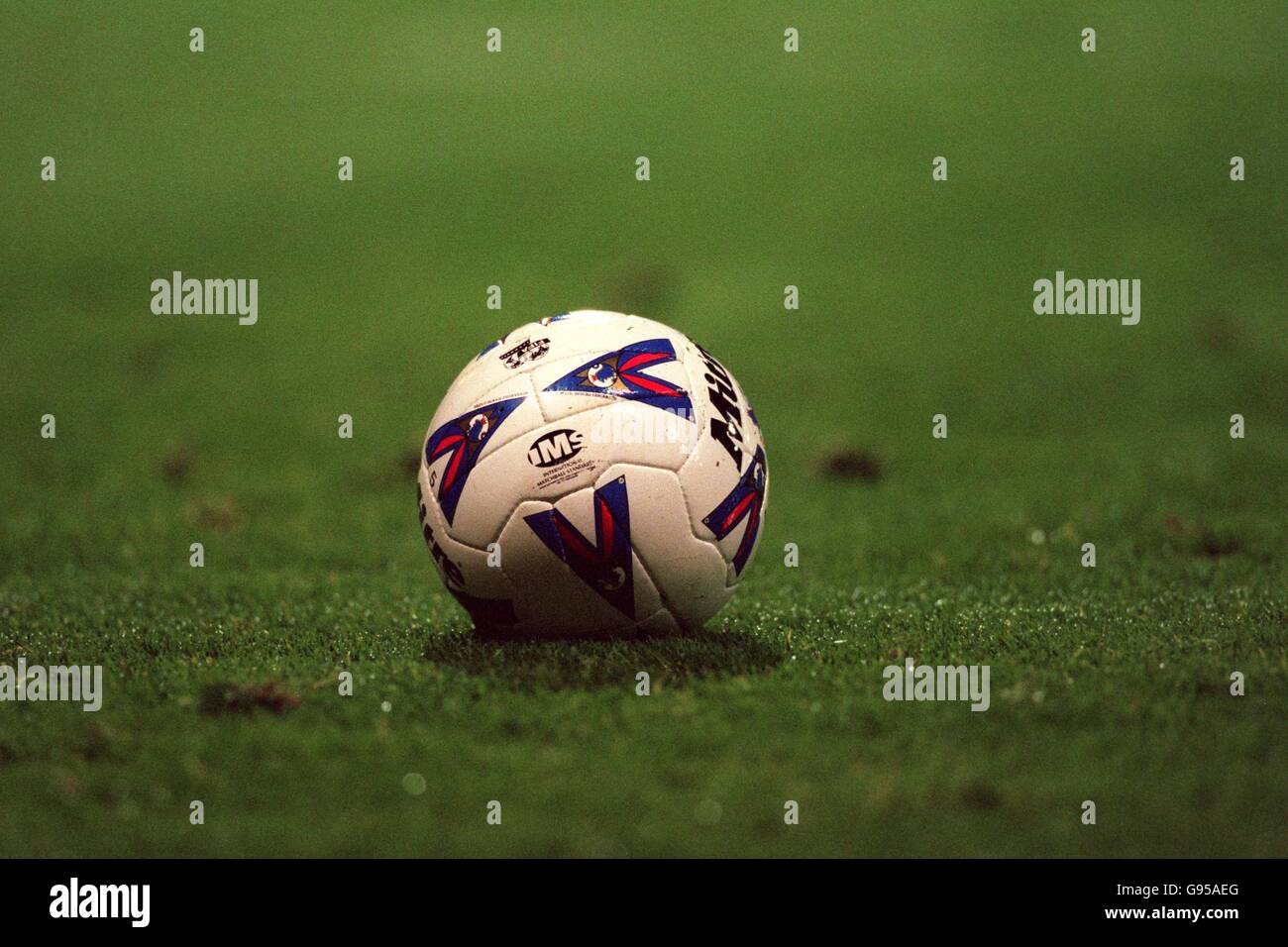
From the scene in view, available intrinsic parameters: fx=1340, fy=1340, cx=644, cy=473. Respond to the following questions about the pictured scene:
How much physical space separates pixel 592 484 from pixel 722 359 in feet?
43.5

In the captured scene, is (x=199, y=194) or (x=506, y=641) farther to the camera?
(x=199, y=194)

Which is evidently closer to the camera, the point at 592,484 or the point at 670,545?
the point at 592,484

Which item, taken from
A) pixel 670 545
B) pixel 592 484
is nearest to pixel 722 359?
pixel 670 545

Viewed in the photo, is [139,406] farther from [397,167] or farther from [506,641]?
[506,641]

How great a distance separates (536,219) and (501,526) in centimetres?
1863

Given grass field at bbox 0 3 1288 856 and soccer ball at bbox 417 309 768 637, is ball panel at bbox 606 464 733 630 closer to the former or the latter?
soccer ball at bbox 417 309 768 637

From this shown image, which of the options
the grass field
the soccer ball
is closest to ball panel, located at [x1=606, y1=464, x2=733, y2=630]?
the soccer ball

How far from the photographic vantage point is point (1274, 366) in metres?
19.9

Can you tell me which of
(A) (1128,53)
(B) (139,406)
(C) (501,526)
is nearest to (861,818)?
(C) (501,526)

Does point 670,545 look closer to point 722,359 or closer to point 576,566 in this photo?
point 576,566

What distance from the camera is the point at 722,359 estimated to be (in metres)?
21.0

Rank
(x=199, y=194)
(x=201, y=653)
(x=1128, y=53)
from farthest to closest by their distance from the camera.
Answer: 1. (x=1128, y=53)
2. (x=199, y=194)
3. (x=201, y=653)
